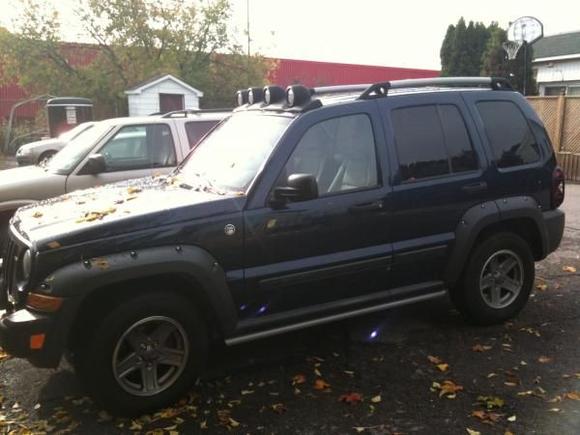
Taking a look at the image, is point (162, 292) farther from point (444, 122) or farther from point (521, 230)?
point (521, 230)

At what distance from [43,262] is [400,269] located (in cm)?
243

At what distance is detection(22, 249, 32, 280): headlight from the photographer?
3.40m

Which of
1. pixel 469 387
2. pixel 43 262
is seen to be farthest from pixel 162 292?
pixel 469 387

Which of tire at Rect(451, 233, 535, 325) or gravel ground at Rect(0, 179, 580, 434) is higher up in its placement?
tire at Rect(451, 233, 535, 325)

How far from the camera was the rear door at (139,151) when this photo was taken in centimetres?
695

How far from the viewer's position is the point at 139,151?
7.14 metres

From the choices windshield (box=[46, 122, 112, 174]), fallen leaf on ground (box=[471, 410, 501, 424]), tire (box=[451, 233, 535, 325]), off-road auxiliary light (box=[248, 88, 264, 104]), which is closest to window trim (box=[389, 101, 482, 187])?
tire (box=[451, 233, 535, 325])

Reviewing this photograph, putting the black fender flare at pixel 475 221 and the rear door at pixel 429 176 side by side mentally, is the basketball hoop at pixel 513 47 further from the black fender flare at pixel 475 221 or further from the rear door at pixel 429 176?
the rear door at pixel 429 176

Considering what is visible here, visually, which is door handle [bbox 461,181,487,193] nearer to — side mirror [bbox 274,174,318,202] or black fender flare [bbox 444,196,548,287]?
black fender flare [bbox 444,196,548,287]

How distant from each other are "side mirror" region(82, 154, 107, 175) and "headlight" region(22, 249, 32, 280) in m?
3.28

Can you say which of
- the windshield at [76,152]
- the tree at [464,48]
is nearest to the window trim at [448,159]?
the windshield at [76,152]

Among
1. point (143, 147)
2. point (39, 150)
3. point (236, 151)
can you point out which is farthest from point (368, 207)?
point (39, 150)

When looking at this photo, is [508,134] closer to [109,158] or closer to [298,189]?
[298,189]

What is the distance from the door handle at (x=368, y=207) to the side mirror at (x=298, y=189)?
0.38 m
